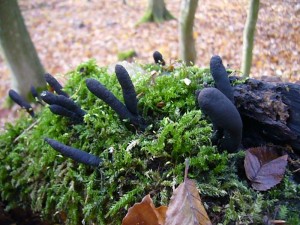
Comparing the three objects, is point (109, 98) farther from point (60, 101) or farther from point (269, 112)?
point (269, 112)

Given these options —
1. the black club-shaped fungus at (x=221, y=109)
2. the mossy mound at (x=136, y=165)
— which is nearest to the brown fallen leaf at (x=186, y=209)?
the mossy mound at (x=136, y=165)

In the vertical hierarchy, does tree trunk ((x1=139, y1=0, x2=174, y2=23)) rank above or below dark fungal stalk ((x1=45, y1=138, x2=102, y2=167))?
above

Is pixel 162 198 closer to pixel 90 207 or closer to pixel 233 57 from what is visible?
pixel 90 207

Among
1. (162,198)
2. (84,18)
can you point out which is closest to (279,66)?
(162,198)

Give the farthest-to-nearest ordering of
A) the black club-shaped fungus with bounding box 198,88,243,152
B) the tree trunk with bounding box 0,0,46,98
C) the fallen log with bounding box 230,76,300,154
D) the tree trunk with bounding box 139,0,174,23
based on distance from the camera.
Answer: the tree trunk with bounding box 139,0,174,23 → the tree trunk with bounding box 0,0,46,98 → the fallen log with bounding box 230,76,300,154 → the black club-shaped fungus with bounding box 198,88,243,152

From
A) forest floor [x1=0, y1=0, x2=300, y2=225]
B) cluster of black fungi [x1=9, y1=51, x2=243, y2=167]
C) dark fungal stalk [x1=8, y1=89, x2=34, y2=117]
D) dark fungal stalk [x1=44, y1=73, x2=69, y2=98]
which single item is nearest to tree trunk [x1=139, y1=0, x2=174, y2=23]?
forest floor [x1=0, y1=0, x2=300, y2=225]

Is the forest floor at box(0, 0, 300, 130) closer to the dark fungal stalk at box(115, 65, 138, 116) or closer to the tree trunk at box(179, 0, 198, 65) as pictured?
the tree trunk at box(179, 0, 198, 65)

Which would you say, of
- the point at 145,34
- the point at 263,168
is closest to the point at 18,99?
the point at 263,168
